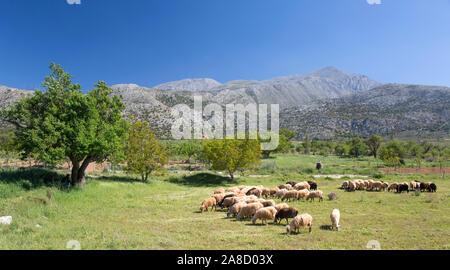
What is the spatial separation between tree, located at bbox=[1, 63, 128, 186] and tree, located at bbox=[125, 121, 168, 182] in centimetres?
558

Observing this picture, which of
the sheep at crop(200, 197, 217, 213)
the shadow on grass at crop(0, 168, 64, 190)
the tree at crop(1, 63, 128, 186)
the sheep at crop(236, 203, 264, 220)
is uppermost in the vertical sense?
the tree at crop(1, 63, 128, 186)

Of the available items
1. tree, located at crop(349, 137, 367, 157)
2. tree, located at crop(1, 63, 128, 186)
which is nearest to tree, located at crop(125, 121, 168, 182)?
tree, located at crop(1, 63, 128, 186)

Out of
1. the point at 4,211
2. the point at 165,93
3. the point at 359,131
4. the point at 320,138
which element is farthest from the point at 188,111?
the point at 4,211

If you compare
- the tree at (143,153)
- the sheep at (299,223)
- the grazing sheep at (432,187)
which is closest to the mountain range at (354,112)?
the tree at (143,153)

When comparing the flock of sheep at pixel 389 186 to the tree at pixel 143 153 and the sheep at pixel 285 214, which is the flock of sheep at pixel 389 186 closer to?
the sheep at pixel 285 214

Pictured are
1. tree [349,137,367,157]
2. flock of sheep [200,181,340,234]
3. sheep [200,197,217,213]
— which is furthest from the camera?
tree [349,137,367,157]

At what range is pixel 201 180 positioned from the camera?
32.2 meters

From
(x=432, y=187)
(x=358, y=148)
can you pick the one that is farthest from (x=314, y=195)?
(x=358, y=148)

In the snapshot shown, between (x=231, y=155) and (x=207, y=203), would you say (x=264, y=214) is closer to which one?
(x=207, y=203)

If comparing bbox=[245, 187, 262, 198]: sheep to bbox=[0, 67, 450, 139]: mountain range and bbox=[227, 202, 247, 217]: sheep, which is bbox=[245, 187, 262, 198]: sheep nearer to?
bbox=[227, 202, 247, 217]: sheep

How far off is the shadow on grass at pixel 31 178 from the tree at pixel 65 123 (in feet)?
5.14

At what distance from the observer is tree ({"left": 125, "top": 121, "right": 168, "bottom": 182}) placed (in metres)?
27.3

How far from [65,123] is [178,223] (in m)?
13.4
